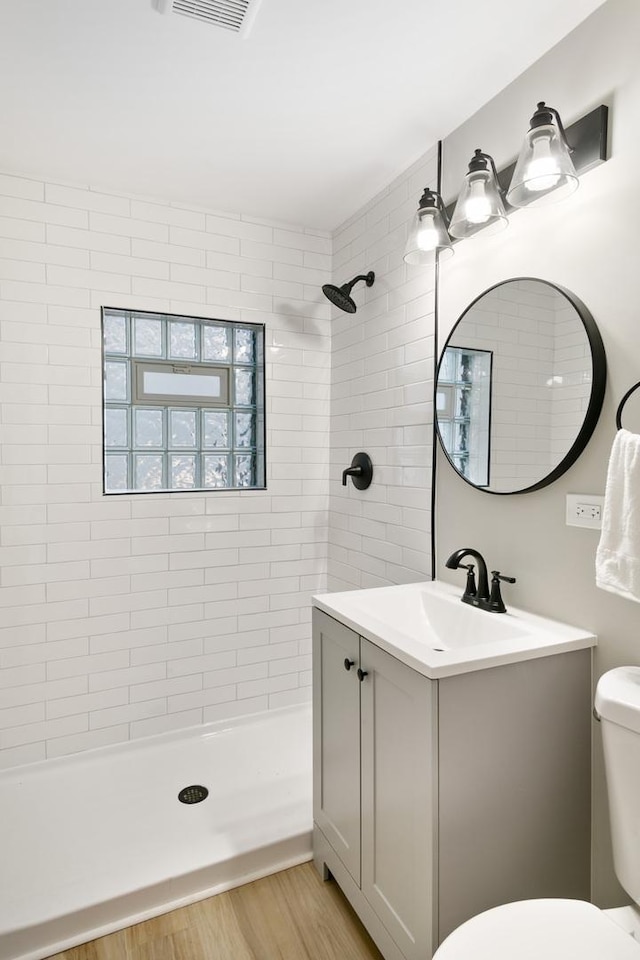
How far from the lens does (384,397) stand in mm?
2410

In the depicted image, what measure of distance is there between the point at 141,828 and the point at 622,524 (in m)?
1.93

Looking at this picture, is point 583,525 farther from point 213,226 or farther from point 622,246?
point 213,226

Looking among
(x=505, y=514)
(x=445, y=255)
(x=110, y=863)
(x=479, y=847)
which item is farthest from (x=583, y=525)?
(x=110, y=863)

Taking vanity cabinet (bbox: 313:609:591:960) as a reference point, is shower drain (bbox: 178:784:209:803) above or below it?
below

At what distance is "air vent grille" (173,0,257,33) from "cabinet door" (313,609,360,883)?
5.53 ft

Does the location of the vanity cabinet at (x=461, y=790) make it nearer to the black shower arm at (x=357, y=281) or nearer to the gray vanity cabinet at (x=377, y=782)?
the gray vanity cabinet at (x=377, y=782)

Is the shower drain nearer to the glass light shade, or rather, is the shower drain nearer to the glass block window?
the glass block window

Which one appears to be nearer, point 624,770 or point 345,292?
point 624,770

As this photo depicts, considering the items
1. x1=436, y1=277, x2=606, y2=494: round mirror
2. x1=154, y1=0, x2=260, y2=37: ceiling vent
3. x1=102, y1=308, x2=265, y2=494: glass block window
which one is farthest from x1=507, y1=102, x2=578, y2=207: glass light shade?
x1=102, y1=308, x2=265, y2=494: glass block window

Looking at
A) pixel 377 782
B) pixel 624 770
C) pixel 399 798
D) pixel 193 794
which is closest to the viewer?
pixel 624 770

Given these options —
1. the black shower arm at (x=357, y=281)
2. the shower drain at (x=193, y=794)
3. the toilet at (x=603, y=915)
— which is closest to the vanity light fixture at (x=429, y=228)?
the black shower arm at (x=357, y=281)

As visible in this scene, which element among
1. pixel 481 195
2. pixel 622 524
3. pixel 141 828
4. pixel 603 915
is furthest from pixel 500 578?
pixel 141 828

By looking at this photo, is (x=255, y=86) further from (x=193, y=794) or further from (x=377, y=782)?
(x=193, y=794)

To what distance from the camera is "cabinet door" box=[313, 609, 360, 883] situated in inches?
62.4
